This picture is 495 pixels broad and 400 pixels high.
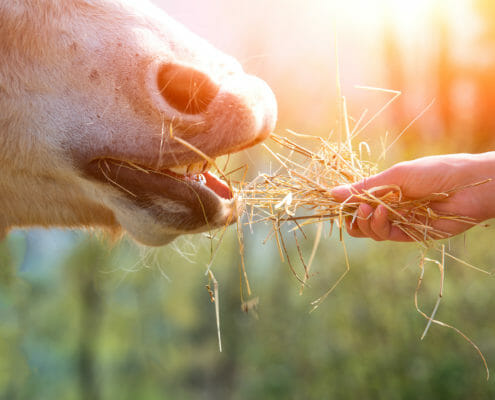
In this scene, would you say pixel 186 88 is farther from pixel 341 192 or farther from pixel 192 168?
pixel 341 192

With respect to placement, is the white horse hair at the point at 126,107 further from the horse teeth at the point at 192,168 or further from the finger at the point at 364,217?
the finger at the point at 364,217

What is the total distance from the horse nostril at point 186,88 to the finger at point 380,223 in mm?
784

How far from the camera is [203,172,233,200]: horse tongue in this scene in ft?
7.37

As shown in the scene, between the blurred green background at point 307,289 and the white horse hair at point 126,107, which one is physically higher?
the white horse hair at point 126,107

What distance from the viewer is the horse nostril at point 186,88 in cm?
186

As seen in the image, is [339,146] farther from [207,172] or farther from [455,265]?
[455,265]

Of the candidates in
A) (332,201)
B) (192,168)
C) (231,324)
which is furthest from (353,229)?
(231,324)

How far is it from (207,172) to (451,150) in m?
7.60

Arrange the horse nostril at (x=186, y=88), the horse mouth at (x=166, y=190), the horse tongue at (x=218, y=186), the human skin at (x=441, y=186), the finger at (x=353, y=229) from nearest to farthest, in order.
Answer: the horse nostril at (x=186, y=88) → the horse mouth at (x=166, y=190) → the human skin at (x=441, y=186) → the horse tongue at (x=218, y=186) → the finger at (x=353, y=229)

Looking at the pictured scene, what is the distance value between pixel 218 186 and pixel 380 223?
0.66 m

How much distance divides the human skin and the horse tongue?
43 cm

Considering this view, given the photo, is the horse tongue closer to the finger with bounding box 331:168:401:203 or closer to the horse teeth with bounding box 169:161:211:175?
the horse teeth with bounding box 169:161:211:175

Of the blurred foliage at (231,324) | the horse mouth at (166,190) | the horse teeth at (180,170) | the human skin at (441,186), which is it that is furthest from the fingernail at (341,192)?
the horse teeth at (180,170)

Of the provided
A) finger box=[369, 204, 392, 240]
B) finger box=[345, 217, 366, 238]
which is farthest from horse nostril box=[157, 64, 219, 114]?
finger box=[345, 217, 366, 238]
